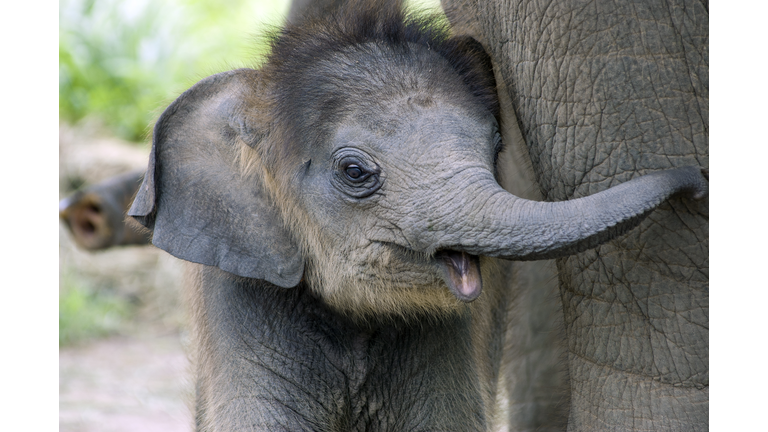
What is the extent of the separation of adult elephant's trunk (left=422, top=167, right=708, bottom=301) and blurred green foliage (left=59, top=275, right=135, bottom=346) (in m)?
4.40

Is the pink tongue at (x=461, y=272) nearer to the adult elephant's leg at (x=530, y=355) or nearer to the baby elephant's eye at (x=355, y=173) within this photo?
the baby elephant's eye at (x=355, y=173)

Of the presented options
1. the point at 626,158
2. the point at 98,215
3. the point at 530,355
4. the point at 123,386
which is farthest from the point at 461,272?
the point at 123,386

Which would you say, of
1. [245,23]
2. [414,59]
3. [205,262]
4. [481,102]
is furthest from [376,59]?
[245,23]

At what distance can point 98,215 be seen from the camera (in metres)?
4.05

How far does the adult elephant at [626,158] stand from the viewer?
186 cm

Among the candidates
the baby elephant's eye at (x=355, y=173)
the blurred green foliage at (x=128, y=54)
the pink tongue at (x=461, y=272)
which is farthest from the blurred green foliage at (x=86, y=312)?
the pink tongue at (x=461, y=272)

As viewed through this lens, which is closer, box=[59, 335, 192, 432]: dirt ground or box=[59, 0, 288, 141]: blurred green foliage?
box=[59, 335, 192, 432]: dirt ground

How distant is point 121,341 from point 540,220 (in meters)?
4.80

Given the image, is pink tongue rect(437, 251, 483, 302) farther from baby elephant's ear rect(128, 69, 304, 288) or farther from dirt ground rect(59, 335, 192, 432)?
dirt ground rect(59, 335, 192, 432)

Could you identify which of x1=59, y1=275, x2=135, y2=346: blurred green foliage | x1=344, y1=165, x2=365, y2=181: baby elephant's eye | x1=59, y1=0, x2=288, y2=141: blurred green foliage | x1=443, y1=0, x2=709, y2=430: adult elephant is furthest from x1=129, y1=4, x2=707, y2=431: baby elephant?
x1=59, y1=0, x2=288, y2=141: blurred green foliage

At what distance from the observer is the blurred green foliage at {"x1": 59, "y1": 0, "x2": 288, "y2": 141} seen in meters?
7.32

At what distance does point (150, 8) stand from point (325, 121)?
23.4 ft

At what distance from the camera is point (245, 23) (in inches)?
379
